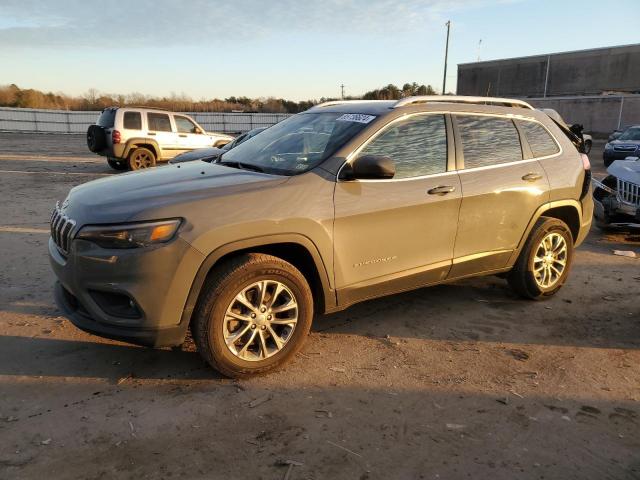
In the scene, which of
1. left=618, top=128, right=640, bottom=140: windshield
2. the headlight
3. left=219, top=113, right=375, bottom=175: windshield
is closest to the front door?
left=219, top=113, right=375, bottom=175: windshield

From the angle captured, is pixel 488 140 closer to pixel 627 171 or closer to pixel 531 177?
pixel 531 177

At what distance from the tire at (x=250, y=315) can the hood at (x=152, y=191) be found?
484 mm

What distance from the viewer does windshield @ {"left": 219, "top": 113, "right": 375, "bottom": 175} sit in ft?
12.2

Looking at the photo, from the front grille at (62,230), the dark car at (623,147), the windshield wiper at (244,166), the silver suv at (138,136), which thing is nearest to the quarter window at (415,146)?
the windshield wiper at (244,166)

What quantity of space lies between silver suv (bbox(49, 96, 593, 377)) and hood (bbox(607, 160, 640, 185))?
324 centimetres

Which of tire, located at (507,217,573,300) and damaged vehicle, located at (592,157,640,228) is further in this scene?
damaged vehicle, located at (592,157,640,228)

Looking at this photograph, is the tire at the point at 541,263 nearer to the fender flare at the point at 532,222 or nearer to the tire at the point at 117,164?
the fender flare at the point at 532,222

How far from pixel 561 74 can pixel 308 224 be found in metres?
63.5

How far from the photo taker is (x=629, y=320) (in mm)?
4551

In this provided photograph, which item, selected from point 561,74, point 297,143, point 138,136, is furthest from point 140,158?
point 561,74

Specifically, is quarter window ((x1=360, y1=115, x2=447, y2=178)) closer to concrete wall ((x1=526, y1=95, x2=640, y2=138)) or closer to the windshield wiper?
the windshield wiper

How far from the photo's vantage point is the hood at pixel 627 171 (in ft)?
24.0

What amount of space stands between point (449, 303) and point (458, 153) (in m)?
1.51

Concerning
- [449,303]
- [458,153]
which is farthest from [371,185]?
[449,303]
